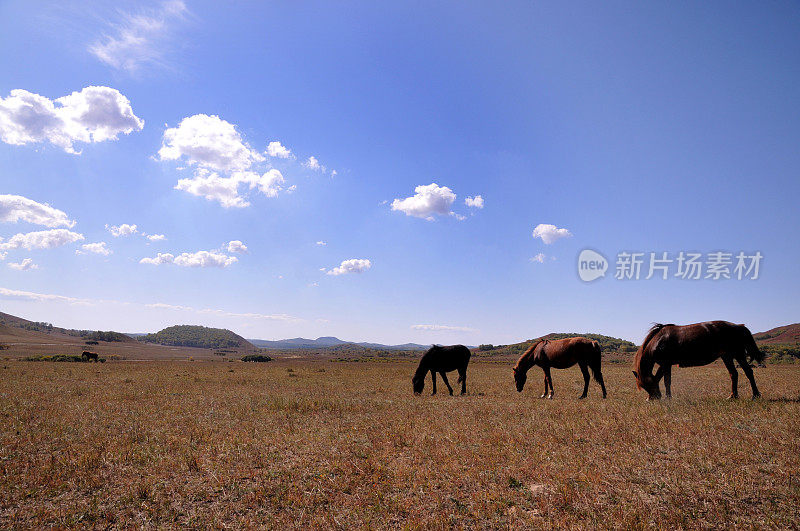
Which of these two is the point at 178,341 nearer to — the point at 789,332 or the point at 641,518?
the point at 641,518

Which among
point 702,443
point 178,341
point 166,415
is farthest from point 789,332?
point 178,341

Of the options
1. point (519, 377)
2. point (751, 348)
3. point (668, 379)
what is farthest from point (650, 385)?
point (519, 377)

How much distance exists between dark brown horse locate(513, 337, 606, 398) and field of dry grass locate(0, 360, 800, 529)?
3873 mm

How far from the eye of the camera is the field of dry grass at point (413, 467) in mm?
5160

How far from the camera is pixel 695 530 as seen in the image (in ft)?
14.5

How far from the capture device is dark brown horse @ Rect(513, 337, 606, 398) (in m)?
15.7

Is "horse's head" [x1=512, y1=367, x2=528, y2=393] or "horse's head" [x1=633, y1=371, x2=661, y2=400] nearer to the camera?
"horse's head" [x1=633, y1=371, x2=661, y2=400]

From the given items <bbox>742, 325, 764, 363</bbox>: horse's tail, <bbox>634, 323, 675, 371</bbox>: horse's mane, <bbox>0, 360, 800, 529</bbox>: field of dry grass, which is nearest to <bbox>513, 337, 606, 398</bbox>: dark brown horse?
<bbox>634, 323, 675, 371</bbox>: horse's mane

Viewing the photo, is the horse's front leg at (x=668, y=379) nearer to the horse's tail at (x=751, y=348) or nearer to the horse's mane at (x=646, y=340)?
the horse's mane at (x=646, y=340)

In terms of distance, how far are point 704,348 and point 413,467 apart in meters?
11.5

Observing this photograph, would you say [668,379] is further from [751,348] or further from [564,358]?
[564,358]

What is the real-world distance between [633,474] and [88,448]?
11.7 m

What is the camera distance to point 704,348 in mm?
12148

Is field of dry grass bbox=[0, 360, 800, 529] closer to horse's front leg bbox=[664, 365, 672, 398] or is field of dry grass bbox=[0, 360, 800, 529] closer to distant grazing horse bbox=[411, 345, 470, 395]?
horse's front leg bbox=[664, 365, 672, 398]
